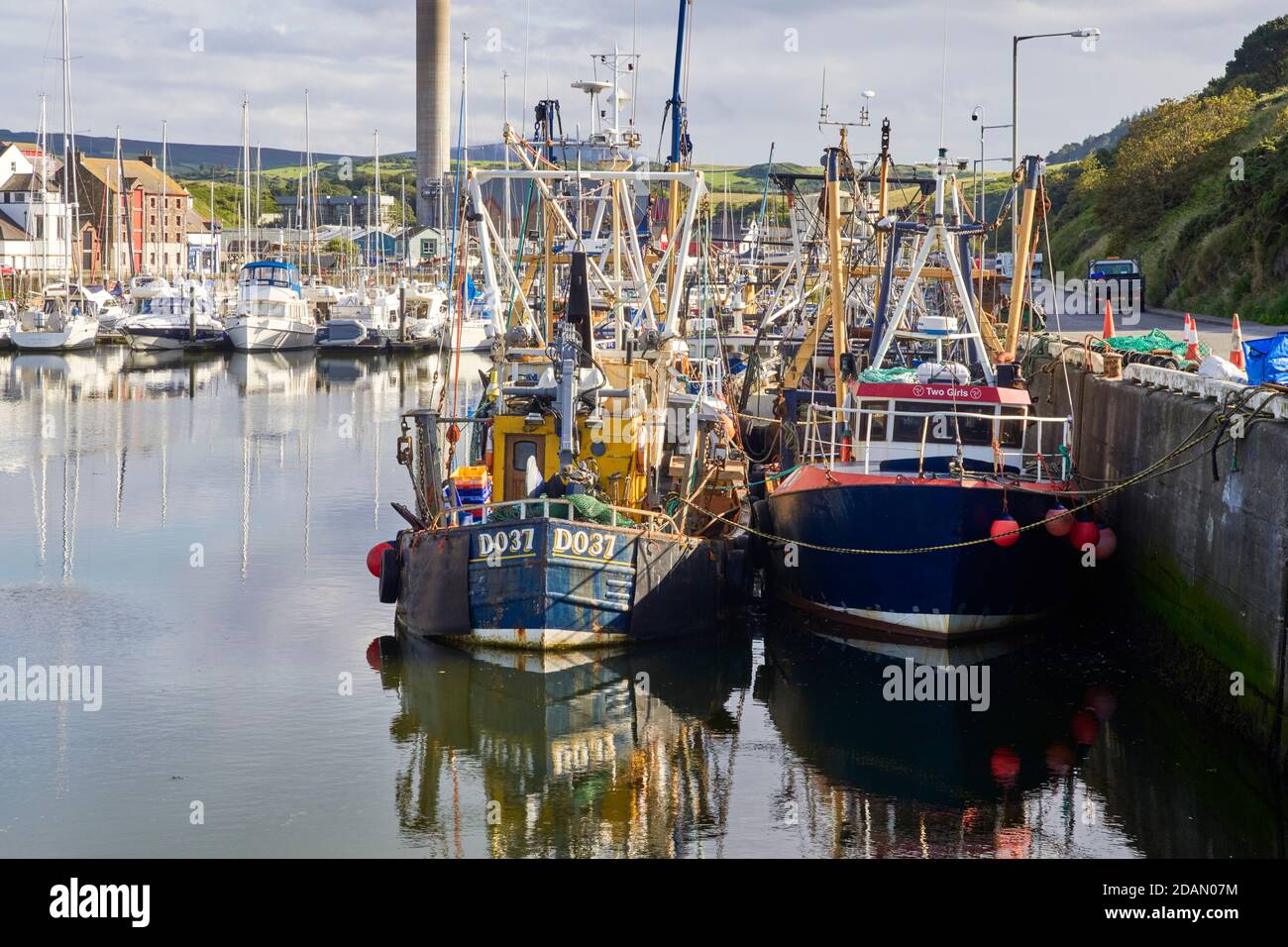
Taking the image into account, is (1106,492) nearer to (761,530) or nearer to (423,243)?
(761,530)

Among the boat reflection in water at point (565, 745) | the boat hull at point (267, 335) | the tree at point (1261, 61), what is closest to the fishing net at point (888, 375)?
the boat reflection in water at point (565, 745)

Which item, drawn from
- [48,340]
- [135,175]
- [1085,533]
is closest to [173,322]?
[48,340]

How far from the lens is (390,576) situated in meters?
20.6

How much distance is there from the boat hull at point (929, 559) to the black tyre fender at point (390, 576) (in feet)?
17.5

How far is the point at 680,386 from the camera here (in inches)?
946

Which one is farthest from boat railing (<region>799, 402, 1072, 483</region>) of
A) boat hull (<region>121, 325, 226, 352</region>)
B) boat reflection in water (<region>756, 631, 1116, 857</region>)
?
boat hull (<region>121, 325, 226, 352</region>)

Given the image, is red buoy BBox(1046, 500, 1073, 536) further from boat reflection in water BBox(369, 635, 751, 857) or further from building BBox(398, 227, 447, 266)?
building BBox(398, 227, 447, 266)

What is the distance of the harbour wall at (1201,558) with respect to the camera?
1476 centimetres

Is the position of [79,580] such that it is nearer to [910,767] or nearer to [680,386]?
[680,386]

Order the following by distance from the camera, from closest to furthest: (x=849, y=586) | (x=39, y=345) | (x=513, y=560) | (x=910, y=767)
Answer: (x=910, y=767)
(x=513, y=560)
(x=849, y=586)
(x=39, y=345)
